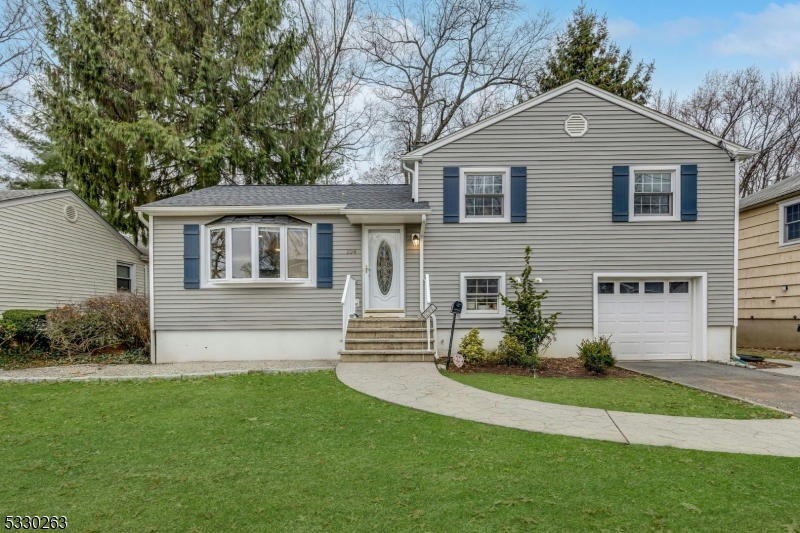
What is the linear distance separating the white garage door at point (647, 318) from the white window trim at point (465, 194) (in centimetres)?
272

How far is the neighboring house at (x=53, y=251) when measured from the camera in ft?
35.9

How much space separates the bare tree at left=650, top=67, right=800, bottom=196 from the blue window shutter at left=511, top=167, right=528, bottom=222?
A: 17.1m

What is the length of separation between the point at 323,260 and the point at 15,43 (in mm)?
16597

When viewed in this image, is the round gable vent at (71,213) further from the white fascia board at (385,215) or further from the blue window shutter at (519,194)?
the blue window shutter at (519,194)

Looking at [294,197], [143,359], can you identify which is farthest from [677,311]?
[143,359]

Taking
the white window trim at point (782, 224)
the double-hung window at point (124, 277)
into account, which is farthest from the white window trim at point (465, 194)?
the double-hung window at point (124, 277)

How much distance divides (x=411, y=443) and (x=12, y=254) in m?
12.3

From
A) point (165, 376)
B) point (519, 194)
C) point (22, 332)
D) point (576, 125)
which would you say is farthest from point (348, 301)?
point (22, 332)

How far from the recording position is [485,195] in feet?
32.0

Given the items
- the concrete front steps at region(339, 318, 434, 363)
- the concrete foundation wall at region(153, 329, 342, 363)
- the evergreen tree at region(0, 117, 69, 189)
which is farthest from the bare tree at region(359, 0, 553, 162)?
the evergreen tree at region(0, 117, 69, 189)

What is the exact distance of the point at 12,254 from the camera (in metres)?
11.0

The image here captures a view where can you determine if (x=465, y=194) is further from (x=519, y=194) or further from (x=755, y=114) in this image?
(x=755, y=114)

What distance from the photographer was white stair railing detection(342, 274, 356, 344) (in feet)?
28.6

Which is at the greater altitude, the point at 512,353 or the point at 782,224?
the point at 782,224
